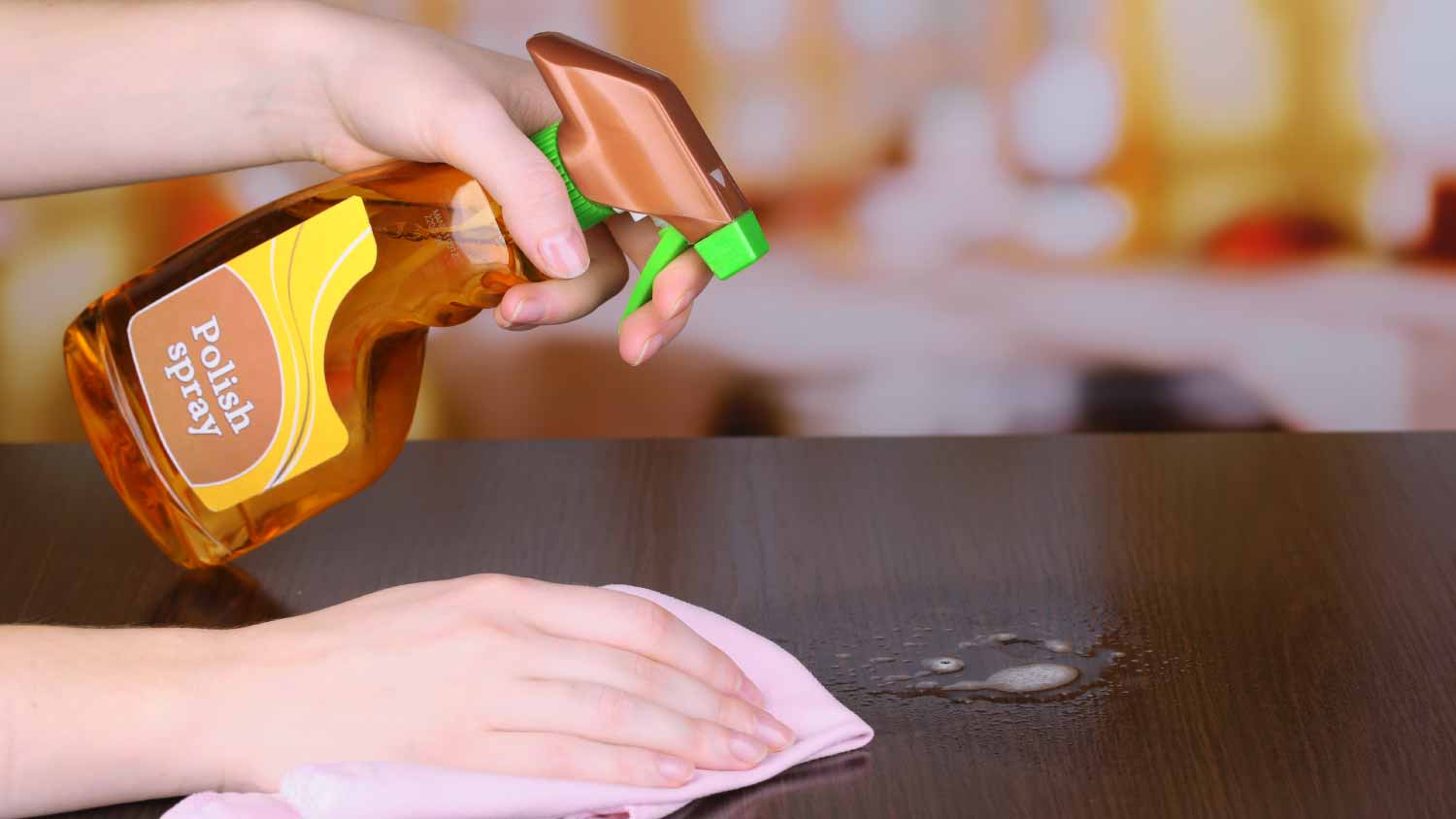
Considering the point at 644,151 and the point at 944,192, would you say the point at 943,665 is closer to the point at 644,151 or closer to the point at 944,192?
the point at 644,151

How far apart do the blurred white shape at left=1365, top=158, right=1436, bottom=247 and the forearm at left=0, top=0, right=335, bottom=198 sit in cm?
89

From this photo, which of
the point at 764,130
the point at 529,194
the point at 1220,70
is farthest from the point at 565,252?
the point at 1220,70

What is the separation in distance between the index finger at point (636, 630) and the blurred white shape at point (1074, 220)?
0.80m

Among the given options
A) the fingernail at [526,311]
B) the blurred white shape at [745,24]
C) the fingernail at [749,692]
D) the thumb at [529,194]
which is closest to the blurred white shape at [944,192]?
the blurred white shape at [745,24]

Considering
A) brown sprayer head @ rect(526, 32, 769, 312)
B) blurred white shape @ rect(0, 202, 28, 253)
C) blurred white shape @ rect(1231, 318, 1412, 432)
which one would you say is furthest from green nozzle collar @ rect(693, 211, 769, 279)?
blurred white shape @ rect(0, 202, 28, 253)

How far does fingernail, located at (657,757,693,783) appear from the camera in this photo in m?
0.56

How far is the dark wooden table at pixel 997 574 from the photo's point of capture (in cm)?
58

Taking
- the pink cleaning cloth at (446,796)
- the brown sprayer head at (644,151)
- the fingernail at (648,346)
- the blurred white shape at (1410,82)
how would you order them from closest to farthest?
the pink cleaning cloth at (446,796) < the brown sprayer head at (644,151) < the fingernail at (648,346) < the blurred white shape at (1410,82)

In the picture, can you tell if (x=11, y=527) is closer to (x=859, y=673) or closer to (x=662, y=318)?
(x=662, y=318)

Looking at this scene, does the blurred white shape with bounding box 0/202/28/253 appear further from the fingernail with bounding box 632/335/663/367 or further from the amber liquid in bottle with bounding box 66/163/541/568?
the fingernail with bounding box 632/335/663/367

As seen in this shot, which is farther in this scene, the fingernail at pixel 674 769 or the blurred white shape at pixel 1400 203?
A: the blurred white shape at pixel 1400 203

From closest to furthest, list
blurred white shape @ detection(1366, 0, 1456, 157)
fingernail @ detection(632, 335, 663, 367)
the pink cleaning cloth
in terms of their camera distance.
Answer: the pink cleaning cloth < fingernail @ detection(632, 335, 663, 367) < blurred white shape @ detection(1366, 0, 1456, 157)

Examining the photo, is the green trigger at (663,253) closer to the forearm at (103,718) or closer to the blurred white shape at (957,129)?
the forearm at (103,718)

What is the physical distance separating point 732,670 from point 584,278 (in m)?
0.31
